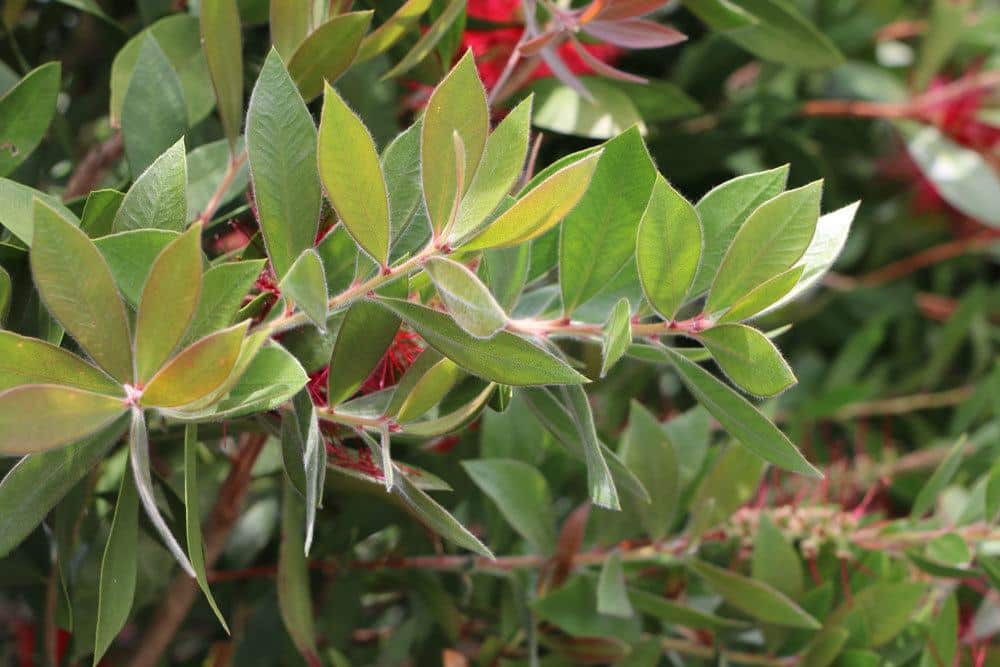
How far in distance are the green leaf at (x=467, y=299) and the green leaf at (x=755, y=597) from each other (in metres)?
0.30

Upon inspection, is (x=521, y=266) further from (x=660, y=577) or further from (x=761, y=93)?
(x=761, y=93)

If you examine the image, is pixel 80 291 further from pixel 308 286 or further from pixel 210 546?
pixel 210 546

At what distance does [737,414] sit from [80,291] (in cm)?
25

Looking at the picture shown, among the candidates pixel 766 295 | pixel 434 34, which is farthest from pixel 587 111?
pixel 766 295

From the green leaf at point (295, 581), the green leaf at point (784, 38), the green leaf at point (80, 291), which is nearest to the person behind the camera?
the green leaf at point (80, 291)

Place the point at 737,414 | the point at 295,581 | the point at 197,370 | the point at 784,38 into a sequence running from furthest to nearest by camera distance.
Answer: the point at 784,38, the point at 295,581, the point at 737,414, the point at 197,370

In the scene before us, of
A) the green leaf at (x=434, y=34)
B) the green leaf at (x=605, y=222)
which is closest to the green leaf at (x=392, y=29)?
the green leaf at (x=434, y=34)

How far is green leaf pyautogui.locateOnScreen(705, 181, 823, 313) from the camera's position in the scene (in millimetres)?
387

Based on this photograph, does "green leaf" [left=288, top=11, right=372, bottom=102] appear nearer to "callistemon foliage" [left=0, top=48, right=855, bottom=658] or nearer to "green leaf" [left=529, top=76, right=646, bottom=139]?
"callistemon foliage" [left=0, top=48, right=855, bottom=658]

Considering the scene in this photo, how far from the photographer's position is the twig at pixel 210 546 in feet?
1.77

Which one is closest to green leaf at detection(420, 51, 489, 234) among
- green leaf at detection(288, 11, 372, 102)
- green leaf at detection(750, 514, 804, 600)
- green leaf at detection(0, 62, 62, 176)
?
green leaf at detection(288, 11, 372, 102)

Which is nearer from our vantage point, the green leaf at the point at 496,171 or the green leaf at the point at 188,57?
the green leaf at the point at 496,171

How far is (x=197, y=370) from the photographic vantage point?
32 cm

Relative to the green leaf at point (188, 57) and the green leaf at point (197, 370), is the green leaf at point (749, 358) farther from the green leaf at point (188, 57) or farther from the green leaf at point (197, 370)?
the green leaf at point (188, 57)
